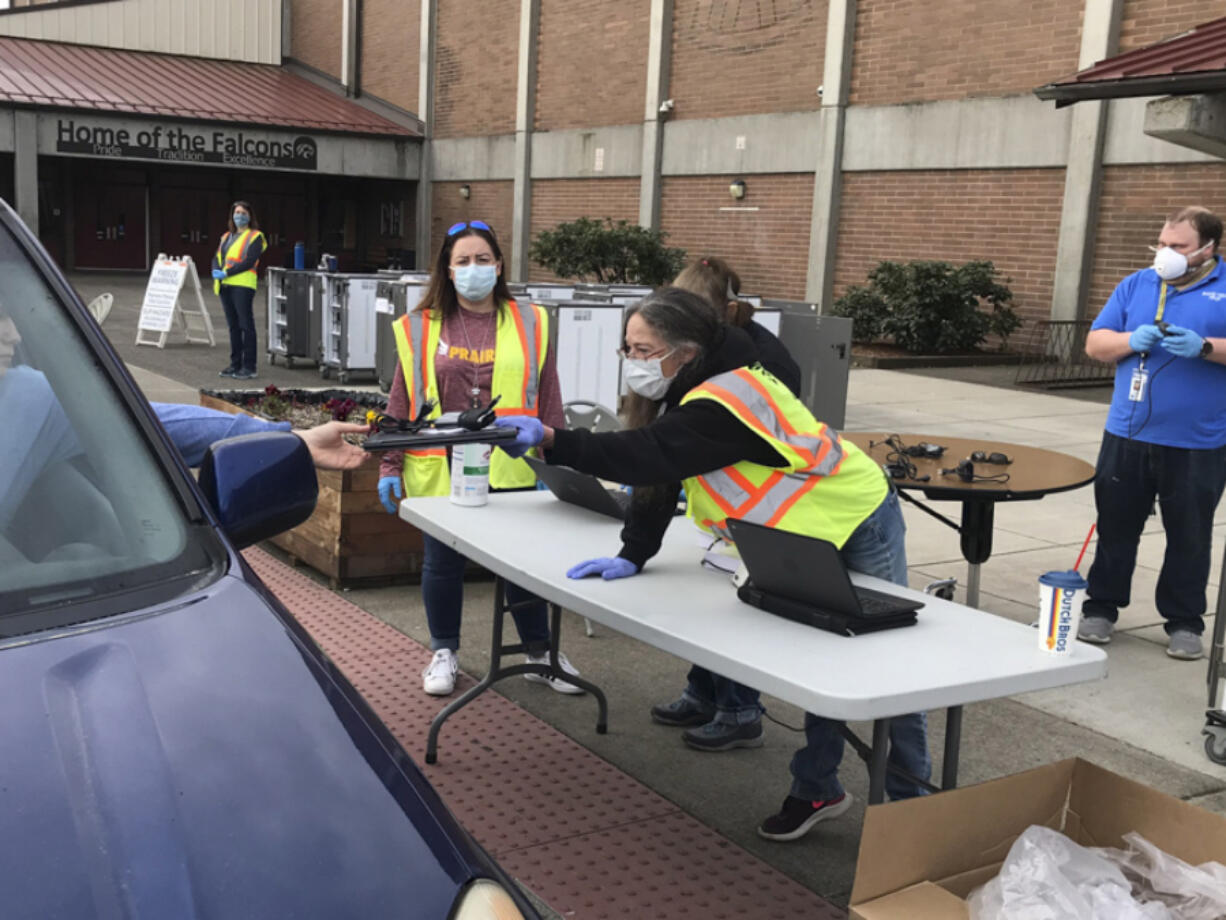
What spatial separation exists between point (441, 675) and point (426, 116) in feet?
98.5

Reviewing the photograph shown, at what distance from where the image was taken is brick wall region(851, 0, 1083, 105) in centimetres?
1788

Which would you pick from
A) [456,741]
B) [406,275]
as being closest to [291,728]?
[456,741]

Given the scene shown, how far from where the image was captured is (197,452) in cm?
365

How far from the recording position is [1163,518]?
579 centimetres

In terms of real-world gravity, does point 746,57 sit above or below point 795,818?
above

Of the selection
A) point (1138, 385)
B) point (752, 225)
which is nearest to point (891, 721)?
point (1138, 385)

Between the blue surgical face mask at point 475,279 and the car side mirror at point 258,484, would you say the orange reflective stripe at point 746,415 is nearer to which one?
the car side mirror at point 258,484

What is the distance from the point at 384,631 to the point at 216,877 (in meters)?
4.41

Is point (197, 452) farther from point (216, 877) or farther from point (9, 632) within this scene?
point (216, 877)

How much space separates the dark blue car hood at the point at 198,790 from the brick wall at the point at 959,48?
1812cm

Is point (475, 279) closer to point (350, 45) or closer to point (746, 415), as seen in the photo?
point (746, 415)

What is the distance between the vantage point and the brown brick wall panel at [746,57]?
21875 millimetres

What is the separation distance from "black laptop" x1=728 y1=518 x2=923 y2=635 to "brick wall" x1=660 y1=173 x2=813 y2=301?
1932 cm

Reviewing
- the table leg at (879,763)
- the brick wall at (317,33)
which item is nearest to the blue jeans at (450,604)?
the table leg at (879,763)
